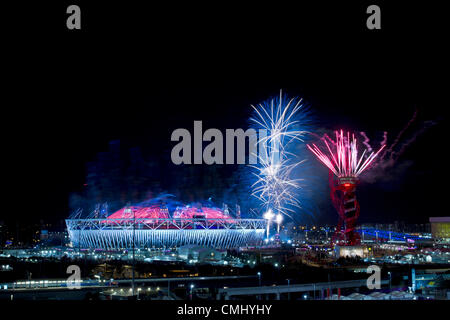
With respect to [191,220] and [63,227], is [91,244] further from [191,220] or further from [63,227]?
[63,227]
